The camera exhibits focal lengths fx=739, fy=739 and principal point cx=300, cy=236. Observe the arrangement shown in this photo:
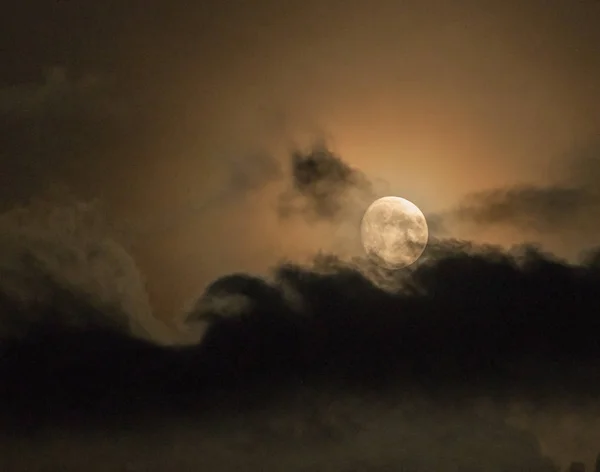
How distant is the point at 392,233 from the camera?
1.62 metres

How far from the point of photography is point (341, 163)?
1.65m

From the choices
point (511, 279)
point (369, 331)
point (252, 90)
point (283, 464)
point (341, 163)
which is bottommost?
point (283, 464)

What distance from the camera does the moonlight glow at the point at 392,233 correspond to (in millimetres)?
A: 1622

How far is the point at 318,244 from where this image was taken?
1628 mm

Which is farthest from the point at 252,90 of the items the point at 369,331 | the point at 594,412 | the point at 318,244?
the point at 594,412

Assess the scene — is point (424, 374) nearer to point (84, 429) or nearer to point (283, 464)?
point (283, 464)

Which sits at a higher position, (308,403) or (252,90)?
(252,90)

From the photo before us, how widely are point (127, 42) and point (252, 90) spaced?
0.98 ft

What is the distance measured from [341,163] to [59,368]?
0.75m

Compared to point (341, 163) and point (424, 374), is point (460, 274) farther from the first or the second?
point (341, 163)

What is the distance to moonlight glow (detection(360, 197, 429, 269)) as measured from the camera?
5.32 feet

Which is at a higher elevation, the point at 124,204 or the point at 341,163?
the point at 341,163

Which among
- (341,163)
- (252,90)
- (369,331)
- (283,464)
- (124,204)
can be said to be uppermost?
(252,90)

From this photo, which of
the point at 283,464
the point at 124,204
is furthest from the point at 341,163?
the point at 283,464
